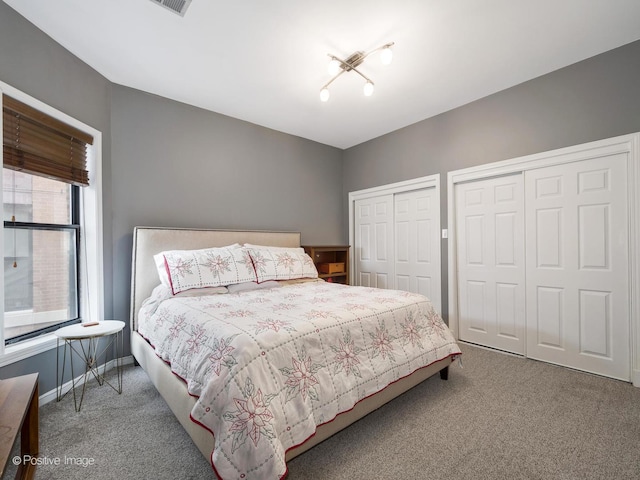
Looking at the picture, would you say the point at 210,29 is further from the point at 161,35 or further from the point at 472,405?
the point at 472,405

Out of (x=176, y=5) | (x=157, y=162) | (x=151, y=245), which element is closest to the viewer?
(x=176, y=5)

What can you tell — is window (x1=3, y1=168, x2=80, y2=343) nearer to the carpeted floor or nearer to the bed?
the bed

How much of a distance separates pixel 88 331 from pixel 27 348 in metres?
0.35

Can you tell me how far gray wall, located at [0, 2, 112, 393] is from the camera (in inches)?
72.4

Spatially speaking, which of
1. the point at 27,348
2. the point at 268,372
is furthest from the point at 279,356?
the point at 27,348

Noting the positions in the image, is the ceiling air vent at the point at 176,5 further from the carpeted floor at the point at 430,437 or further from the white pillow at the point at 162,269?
the carpeted floor at the point at 430,437

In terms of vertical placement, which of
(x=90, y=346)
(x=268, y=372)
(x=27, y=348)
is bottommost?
(x=90, y=346)

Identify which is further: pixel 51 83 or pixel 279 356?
pixel 51 83

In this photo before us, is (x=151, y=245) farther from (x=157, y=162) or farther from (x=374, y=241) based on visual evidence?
(x=374, y=241)

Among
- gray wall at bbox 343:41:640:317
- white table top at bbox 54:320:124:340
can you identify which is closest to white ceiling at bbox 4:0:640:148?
gray wall at bbox 343:41:640:317

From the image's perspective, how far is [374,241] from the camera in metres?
4.26

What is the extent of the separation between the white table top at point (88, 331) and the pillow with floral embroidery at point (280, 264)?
3.94 feet

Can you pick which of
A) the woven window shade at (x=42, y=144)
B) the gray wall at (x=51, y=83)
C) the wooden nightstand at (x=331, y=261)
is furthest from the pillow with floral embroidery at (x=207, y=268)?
the wooden nightstand at (x=331, y=261)

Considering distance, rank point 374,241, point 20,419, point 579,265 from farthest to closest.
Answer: point 374,241 < point 579,265 < point 20,419
